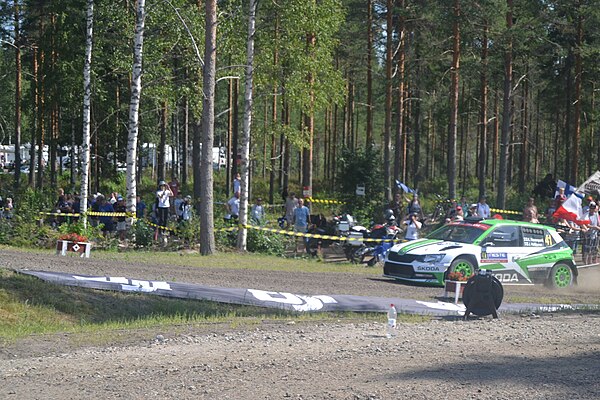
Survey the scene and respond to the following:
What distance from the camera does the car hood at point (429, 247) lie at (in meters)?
19.8

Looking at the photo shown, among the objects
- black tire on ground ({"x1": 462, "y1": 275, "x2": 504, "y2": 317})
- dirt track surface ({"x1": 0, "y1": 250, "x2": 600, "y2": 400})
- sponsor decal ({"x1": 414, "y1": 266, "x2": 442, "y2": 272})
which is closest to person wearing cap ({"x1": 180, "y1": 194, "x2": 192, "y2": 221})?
sponsor decal ({"x1": 414, "y1": 266, "x2": 442, "y2": 272})

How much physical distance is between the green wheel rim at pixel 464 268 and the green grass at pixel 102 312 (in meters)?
4.82

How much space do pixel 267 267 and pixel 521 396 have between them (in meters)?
13.4

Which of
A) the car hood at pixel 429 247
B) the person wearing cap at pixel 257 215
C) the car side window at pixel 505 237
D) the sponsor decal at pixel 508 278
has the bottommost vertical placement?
the sponsor decal at pixel 508 278

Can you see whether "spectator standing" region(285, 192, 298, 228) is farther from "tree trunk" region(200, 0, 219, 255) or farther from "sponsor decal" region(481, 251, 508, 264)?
"sponsor decal" region(481, 251, 508, 264)

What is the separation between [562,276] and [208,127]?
1042 centimetres

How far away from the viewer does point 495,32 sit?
34.9m

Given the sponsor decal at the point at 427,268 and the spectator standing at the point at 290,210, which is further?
the spectator standing at the point at 290,210

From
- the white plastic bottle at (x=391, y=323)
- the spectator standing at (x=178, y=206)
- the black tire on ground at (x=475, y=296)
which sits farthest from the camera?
the spectator standing at (x=178, y=206)

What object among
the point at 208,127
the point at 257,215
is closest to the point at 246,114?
the point at 208,127

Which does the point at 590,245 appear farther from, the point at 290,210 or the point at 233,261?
the point at 290,210

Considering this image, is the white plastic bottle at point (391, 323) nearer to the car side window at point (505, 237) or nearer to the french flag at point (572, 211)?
the car side window at point (505, 237)

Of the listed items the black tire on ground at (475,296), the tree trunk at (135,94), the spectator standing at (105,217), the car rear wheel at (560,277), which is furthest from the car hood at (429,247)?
the spectator standing at (105,217)

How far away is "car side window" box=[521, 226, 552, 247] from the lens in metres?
20.7
